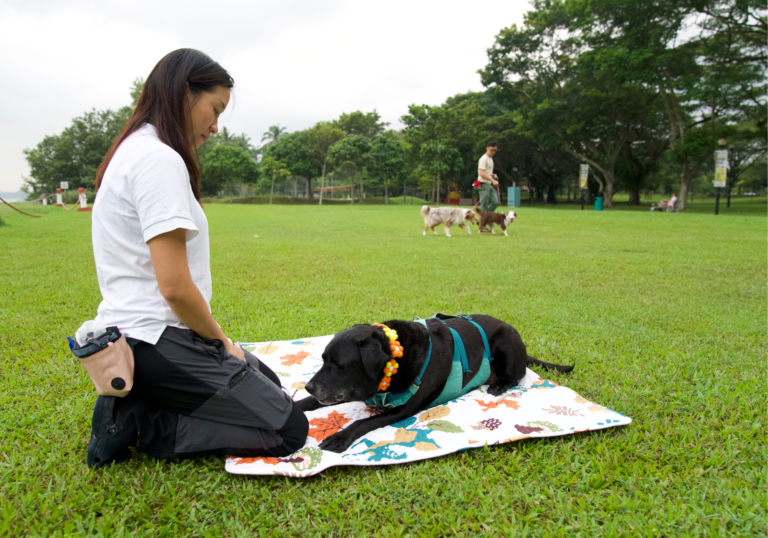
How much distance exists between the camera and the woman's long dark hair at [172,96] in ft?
6.85

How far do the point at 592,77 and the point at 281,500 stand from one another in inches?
1312

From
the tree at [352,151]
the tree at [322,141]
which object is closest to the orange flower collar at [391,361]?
the tree at [352,151]

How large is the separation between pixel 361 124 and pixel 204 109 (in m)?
49.9

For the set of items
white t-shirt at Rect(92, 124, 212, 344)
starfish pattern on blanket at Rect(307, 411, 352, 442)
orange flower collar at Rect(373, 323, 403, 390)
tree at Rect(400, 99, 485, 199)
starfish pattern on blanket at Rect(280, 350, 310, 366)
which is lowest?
starfish pattern on blanket at Rect(307, 411, 352, 442)

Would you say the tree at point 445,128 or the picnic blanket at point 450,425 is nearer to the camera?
the picnic blanket at point 450,425

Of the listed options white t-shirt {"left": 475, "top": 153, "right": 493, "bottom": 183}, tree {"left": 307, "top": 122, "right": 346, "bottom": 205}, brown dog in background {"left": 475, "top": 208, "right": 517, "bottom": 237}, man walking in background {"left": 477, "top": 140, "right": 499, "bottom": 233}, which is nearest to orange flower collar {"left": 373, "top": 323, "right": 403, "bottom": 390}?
man walking in background {"left": 477, "top": 140, "right": 499, "bottom": 233}

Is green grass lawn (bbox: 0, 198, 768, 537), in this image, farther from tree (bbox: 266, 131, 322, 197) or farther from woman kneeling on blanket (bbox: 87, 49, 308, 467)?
tree (bbox: 266, 131, 322, 197)

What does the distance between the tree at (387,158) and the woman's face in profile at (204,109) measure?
40.5 meters

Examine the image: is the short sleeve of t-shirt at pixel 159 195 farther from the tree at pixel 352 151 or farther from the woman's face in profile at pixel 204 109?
Result: the tree at pixel 352 151

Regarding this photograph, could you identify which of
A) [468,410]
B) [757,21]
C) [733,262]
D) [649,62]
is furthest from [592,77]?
[468,410]

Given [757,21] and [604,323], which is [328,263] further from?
[757,21]

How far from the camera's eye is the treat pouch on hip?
→ 6.02 ft

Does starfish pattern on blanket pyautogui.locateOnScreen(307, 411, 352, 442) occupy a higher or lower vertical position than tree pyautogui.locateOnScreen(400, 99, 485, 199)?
lower

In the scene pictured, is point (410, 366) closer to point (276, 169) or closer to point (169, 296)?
point (169, 296)
